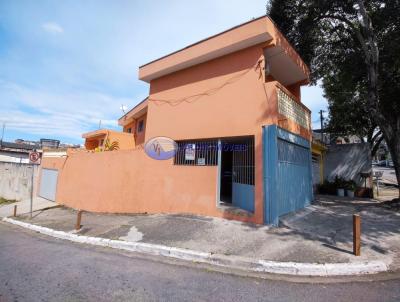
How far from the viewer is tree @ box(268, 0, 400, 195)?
982 centimetres

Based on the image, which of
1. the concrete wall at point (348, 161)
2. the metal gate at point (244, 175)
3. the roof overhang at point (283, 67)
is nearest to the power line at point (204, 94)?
the roof overhang at point (283, 67)

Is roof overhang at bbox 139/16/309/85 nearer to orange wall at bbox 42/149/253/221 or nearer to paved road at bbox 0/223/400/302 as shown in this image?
orange wall at bbox 42/149/253/221

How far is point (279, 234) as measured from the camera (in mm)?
6547

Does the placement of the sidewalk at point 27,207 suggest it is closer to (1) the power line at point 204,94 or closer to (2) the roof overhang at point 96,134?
(2) the roof overhang at point 96,134

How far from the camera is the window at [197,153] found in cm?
875

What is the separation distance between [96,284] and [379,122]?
1081 centimetres

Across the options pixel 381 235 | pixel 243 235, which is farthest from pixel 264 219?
pixel 381 235

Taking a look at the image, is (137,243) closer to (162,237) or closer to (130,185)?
(162,237)

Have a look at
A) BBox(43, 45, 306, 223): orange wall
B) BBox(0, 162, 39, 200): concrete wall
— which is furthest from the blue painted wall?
BBox(0, 162, 39, 200): concrete wall

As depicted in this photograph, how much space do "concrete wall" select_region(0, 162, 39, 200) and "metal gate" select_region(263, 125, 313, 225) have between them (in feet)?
56.1

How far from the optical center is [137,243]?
6555 mm

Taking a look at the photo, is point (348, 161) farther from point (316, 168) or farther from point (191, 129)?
point (191, 129)

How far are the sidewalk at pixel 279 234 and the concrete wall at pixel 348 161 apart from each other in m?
6.93

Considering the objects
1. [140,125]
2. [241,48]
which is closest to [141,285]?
[241,48]
